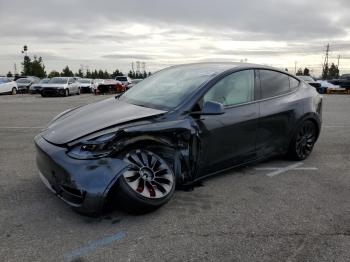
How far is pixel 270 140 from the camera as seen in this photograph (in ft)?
15.5

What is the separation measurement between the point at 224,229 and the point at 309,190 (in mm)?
→ 1566

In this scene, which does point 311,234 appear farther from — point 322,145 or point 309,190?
point 322,145

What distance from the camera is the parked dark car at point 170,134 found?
322 centimetres

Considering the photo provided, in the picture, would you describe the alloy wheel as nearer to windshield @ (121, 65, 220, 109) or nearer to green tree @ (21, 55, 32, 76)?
windshield @ (121, 65, 220, 109)

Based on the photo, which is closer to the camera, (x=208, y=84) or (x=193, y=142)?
(x=193, y=142)

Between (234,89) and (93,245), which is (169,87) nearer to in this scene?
(234,89)

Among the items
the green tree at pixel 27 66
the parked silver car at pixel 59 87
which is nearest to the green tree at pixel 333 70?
the green tree at pixel 27 66

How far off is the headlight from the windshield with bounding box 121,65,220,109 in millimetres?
889

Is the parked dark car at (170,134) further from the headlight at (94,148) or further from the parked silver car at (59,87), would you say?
the parked silver car at (59,87)

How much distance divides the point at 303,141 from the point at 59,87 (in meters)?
22.8

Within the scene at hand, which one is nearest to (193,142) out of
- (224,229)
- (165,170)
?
(165,170)

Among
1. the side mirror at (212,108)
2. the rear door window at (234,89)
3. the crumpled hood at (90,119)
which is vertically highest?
→ the rear door window at (234,89)

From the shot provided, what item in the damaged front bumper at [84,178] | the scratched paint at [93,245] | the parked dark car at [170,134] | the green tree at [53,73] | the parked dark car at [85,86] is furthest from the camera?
the green tree at [53,73]

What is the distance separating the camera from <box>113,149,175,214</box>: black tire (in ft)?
10.6
